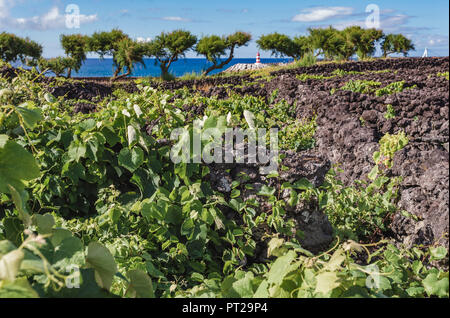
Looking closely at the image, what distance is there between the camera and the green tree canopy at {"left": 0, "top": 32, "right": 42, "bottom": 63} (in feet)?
71.6

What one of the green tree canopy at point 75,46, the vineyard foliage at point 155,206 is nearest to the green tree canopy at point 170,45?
the green tree canopy at point 75,46

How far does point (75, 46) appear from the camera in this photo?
2350 cm

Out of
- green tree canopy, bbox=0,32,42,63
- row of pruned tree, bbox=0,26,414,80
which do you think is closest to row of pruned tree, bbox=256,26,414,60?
row of pruned tree, bbox=0,26,414,80

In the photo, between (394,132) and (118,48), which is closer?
(394,132)

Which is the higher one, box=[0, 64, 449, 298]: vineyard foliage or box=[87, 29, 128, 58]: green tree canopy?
box=[87, 29, 128, 58]: green tree canopy

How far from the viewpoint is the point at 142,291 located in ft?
3.75

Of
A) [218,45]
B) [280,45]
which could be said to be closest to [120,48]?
[218,45]

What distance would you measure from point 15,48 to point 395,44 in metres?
25.0

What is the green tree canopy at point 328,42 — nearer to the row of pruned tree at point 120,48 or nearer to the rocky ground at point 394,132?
the row of pruned tree at point 120,48

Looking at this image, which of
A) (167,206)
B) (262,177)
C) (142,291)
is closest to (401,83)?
(262,177)

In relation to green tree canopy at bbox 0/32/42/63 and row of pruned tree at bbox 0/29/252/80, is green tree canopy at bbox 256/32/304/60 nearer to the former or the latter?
row of pruned tree at bbox 0/29/252/80

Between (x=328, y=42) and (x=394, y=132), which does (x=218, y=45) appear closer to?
(x=328, y=42)

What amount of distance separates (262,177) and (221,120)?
423 mm
